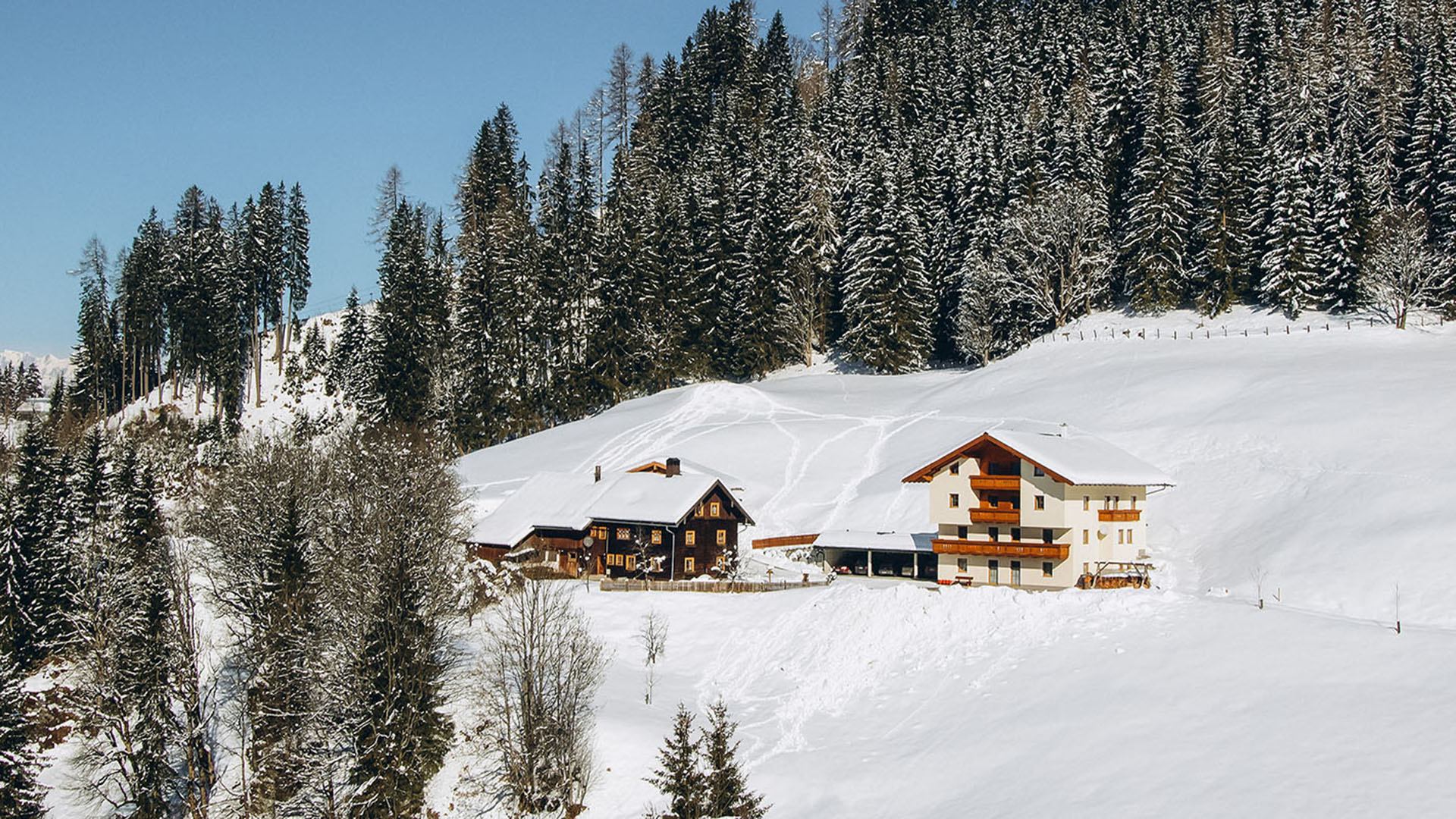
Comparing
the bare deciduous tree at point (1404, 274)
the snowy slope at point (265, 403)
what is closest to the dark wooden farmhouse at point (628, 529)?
the snowy slope at point (265, 403)

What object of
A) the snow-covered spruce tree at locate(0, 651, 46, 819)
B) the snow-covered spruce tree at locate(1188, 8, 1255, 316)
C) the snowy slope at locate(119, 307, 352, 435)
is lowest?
the snow-covered spruce tree at locate(0, 651, 46, 819)

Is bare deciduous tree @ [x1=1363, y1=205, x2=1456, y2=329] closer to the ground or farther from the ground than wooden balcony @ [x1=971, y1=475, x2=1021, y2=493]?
farther from the ground

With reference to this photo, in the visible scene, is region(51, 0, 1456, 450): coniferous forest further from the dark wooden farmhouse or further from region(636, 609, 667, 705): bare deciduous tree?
region(636, 609, 667, 705): bare deciduous tree

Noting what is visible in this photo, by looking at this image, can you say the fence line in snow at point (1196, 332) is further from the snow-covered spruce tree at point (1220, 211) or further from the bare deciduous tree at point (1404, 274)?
the snow-covered spruce tree at point (1220, 211)

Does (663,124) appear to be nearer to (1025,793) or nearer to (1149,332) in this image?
(1149,332)

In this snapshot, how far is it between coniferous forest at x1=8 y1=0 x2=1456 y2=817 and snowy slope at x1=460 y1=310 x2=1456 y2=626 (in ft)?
20.2

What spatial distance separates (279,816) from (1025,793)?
21.3 metres

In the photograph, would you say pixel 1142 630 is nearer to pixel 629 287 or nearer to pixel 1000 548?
pixel 1000 548

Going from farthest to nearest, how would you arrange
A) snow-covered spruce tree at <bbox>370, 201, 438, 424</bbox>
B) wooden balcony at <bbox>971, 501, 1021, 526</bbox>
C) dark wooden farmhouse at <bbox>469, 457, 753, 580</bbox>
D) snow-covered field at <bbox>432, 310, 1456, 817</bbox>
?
snow-covered spruce tree at <bbox>370, 201, 438, 424</bbox>, dark wooden farmhouse at <bbox>469, 457, 753, 580</bbox>, wooden balcony at <bbox>971, 501, 1021, 526</bbox>, snow-covered field at <bbox>432, 310, 1456, 817</bbox>

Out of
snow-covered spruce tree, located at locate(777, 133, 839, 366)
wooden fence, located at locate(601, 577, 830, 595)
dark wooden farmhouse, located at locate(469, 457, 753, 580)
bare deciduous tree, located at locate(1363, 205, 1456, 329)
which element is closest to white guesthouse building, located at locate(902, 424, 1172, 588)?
wooden fence, located at locate(601, 577, 830, 595)

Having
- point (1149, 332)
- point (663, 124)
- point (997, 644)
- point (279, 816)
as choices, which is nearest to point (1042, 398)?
point (1149, 332)

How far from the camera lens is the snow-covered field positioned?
25141mm

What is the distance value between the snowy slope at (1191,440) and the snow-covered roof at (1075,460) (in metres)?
3.47

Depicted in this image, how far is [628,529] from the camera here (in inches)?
2034
